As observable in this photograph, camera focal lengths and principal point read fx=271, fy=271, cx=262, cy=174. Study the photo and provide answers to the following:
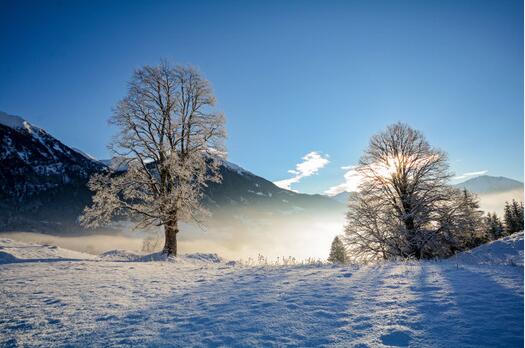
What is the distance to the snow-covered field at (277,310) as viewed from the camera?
2.99m

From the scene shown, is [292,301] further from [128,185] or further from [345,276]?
[128,185]

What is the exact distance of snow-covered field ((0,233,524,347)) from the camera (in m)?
2.99

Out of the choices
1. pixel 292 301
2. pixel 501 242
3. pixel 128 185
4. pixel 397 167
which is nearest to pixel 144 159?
pixel 128 185

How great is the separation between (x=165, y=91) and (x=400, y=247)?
1632cm

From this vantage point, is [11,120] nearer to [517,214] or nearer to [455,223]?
[455,223]

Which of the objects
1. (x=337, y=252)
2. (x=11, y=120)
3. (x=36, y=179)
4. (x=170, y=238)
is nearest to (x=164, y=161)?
(x=170, y=238)

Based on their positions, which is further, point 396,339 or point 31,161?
point 31,161

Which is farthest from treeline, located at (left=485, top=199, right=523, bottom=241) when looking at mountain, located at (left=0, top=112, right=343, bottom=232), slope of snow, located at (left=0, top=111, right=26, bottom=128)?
slope of snow, located at (left=0, top=111, right=26, bottom=128)

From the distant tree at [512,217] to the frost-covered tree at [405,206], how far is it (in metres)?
38.3

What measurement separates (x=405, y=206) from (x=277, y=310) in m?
15.3

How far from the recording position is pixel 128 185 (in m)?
14.1

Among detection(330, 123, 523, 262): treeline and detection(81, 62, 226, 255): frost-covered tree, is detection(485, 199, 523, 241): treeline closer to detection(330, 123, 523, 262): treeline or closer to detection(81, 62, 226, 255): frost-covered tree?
detection(330, 123, 523, 262): treeline

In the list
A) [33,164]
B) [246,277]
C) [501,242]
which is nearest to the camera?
[246,277]

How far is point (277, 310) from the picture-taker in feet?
13.0
